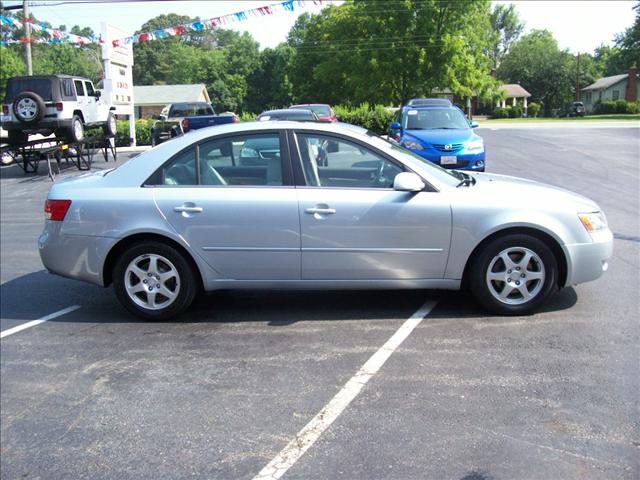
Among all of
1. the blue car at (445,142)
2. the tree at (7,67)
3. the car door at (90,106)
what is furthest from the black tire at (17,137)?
the tree at (7,67)

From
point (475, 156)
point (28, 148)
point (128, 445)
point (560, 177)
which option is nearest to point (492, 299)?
point (128, 445)

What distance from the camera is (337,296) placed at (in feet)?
18.9

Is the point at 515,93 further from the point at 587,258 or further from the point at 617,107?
the point at 587,258

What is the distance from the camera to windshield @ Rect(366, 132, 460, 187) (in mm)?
5031

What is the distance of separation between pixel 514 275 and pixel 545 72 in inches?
3263

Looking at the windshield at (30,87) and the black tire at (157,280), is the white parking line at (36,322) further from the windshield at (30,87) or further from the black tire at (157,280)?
the windshield at (30,87)

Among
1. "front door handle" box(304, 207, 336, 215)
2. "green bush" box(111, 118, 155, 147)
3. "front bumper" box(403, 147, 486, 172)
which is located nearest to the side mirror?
"front door handle" box(304, 207, 336, 215)

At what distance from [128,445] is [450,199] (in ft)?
9.86

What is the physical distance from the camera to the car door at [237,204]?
4949 mm

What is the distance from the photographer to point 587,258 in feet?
16.2

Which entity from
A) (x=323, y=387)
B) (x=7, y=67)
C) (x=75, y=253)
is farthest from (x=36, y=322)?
(x=7, y=67)

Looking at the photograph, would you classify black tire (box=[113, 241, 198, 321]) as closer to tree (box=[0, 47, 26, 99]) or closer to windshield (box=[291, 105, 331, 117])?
windshield (box=[291, 105, 331, 117])

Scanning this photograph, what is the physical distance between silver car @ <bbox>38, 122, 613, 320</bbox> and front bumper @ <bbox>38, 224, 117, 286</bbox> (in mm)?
11

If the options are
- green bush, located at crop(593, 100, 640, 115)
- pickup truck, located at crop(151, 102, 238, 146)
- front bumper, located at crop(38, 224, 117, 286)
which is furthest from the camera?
green bush, located at crop(593, 100, 640, 115)
